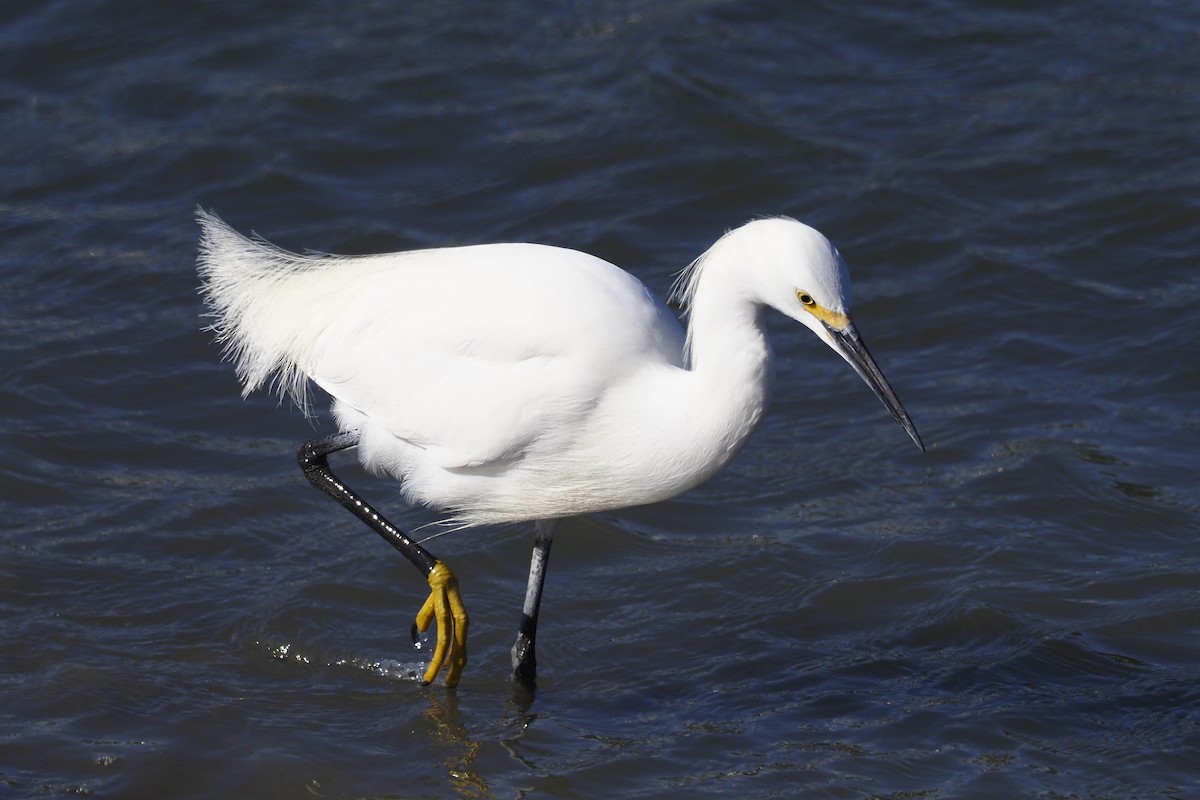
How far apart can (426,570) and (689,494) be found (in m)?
2.24

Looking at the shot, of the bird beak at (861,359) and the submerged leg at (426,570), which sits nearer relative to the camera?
the bird beak at (861,359)

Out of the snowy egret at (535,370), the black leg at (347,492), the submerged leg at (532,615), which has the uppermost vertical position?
the snowy egret at (535,370)

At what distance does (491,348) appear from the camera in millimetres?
5641

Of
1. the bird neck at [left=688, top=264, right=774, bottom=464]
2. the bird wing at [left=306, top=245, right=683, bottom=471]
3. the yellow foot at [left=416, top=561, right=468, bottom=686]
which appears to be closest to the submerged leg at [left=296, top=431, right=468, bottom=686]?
the yellow foot at [left=416, top=561, right=468, bottom=686]

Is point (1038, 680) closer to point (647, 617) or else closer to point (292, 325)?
point (647, 617)

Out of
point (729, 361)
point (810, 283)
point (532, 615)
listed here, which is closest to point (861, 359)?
point (810, 283)

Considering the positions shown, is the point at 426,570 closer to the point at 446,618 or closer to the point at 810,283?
the point at 446,618

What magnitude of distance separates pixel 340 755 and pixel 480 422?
4.39 feet

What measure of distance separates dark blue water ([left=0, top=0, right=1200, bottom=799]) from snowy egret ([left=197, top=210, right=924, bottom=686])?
33.3 inches

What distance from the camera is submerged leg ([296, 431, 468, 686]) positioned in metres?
6.04

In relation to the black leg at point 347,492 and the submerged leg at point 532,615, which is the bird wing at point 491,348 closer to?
the black leg at point 347,492

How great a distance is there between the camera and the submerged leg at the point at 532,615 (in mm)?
6309

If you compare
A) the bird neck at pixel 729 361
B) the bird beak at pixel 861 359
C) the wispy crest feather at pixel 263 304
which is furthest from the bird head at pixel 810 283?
the wispy crest feather at pixel 263 304

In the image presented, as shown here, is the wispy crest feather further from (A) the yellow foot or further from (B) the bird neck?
(B) the bird neck
